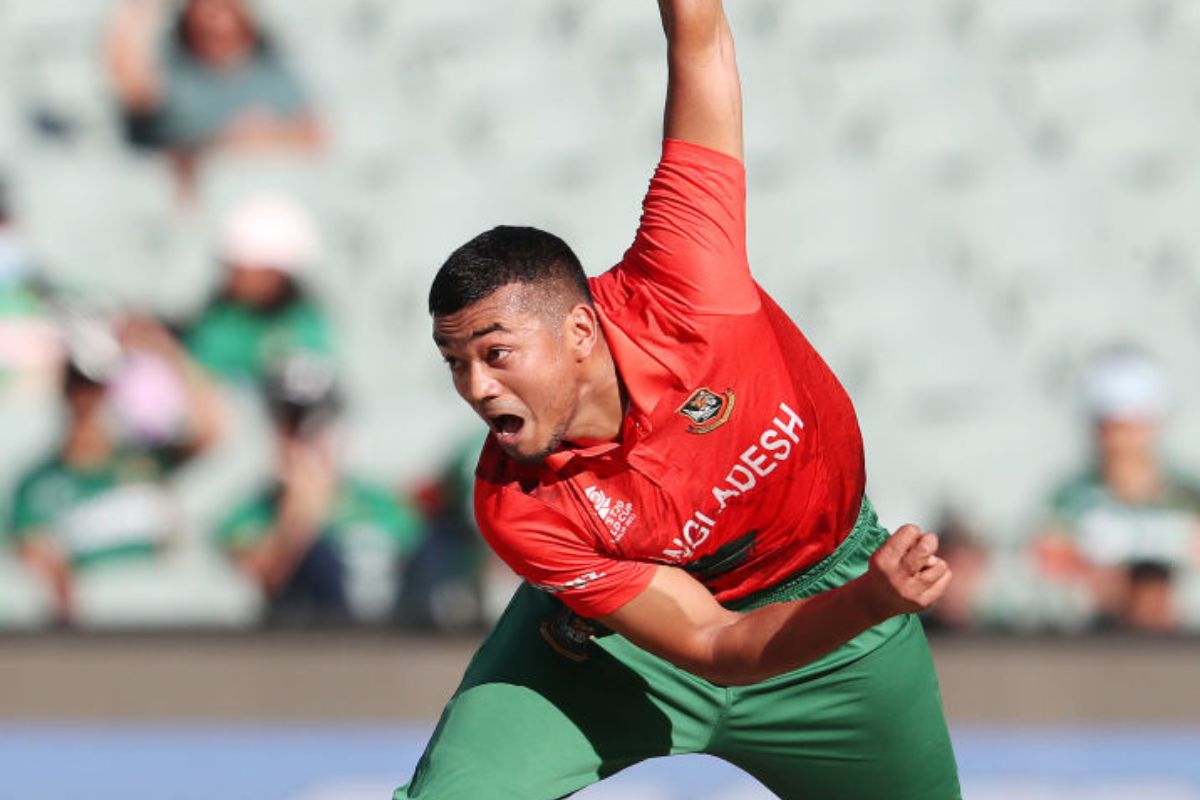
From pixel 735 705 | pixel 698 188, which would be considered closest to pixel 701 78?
pixel 698 188

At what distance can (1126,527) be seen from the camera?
7801 mm

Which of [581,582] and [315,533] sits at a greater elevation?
[315,533]

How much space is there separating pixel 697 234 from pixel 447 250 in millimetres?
4516

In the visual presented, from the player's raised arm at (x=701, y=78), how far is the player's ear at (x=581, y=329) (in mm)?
470

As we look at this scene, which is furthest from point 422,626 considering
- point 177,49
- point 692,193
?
point 692,193

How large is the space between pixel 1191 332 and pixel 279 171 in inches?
156

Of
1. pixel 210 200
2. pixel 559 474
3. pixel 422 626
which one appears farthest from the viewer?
pixel 210 200

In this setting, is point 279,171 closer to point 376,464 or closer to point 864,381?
point 376,464

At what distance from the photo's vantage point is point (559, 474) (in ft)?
13.4

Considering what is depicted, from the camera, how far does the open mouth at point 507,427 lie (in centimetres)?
391

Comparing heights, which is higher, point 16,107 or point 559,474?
point 16,107

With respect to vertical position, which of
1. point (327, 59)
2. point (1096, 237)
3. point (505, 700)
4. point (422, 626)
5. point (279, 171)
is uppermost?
point (327, 59)

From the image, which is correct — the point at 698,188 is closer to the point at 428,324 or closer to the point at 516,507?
the point at 516,507

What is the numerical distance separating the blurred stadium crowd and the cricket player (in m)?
3.42
